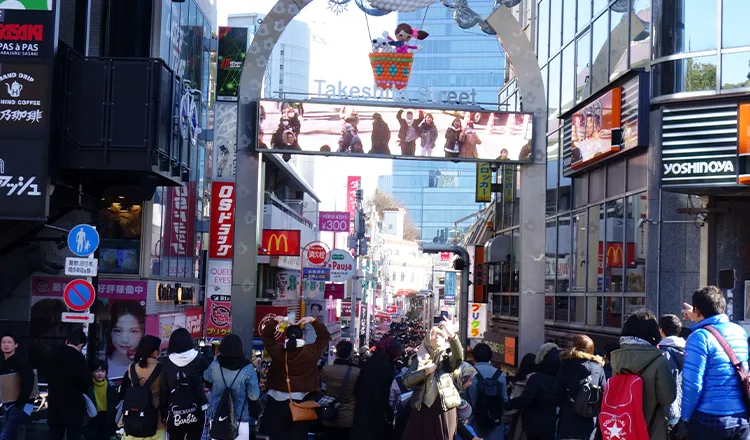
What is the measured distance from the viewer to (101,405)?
1301cm

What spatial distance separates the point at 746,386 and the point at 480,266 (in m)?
26.8

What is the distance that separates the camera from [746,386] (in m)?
7.60

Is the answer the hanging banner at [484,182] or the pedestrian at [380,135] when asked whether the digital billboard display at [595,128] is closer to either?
the pedestrian at [380,135]

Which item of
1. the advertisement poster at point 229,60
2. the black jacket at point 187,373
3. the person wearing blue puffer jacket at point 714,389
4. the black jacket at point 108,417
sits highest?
the advertisement poster at point 229,60

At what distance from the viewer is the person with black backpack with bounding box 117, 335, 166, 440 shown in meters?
10.3

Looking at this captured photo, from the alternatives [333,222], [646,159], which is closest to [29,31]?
[646,159]

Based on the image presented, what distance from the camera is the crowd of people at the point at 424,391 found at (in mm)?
7754

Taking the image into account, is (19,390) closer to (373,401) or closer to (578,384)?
(373,401)

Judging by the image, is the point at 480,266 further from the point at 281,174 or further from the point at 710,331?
the point at 710,331

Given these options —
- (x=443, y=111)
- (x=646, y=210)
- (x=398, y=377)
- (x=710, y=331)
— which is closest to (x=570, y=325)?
(x=646, y=210)

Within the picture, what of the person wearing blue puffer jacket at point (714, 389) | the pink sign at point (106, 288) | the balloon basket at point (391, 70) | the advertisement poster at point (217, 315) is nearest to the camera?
the person wearing blue puffer jacket at point (714, 389)

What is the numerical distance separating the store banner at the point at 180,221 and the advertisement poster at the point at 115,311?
2.19m

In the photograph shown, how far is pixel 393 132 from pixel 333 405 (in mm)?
7225

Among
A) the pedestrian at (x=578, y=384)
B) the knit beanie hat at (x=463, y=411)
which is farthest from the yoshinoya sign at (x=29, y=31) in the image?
the pedestrian at (x=578, y=384)
